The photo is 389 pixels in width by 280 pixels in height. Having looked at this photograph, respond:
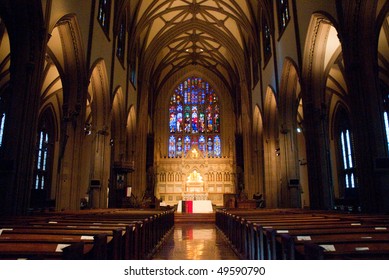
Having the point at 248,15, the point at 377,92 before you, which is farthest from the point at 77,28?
the point at 248,15

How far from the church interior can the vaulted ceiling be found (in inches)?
4.1

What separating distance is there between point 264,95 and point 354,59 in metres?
8.87

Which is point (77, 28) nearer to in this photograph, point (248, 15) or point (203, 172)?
point (248, 15)

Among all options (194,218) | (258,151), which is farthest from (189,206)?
(258,151)

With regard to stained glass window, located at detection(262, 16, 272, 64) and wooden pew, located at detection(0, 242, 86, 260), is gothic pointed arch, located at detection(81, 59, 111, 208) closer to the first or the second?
stained glass window, located at detection(262, 16, 272, 64)

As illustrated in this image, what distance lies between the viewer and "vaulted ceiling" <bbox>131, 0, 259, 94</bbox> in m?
18.6

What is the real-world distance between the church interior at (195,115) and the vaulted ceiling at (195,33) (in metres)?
0.10

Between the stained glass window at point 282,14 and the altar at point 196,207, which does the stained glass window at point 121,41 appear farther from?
the altar at point 196,207

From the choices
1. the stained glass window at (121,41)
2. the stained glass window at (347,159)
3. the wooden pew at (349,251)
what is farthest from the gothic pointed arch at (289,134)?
the wooden pew at (349,251)

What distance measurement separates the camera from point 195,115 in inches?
1105

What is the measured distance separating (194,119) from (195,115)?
415mm

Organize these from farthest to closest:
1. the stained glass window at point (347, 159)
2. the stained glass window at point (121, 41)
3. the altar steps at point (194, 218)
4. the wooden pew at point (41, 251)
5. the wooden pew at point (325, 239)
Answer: the stained glass window at point (347, 159) < the stained glass window at point (121, 41) < the altar steps at point (194, 218) < the wooden pew at point (325, 239) < the wooden pew at point (41, 251)

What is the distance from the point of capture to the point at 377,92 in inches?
295

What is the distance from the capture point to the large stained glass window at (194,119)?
27.1m
